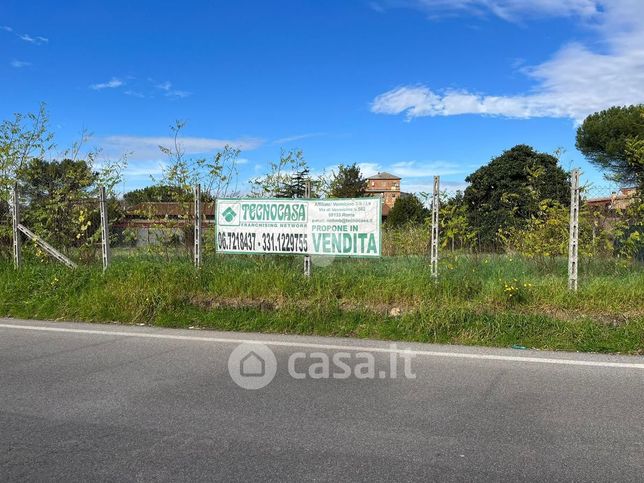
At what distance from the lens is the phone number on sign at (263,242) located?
29.2 ft

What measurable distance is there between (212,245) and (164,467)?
6.63 meters

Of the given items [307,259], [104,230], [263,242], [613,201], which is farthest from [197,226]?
[613,201]

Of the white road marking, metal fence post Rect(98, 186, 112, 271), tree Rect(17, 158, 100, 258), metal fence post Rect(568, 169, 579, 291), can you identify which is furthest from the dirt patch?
metal fence post Rect(568, 169, 579, 291)

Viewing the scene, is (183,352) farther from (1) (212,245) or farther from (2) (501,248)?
(2) (501,248)

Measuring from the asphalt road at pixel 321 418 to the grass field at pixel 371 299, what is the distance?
2.09 ft

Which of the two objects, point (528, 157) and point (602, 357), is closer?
point (602, 357)

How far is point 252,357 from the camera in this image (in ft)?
19.4

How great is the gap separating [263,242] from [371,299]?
93.3 inches

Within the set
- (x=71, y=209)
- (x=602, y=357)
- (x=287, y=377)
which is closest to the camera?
(x=287, y=377)

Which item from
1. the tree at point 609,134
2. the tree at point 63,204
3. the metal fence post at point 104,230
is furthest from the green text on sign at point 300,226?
the tree at point 609,134

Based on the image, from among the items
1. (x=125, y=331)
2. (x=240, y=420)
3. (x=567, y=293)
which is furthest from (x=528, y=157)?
(x=240, y=420)

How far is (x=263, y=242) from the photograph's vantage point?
361 inches

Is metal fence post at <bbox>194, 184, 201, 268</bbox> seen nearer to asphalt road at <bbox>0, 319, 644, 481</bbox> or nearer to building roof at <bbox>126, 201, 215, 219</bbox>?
building roof at <bbox>126, 201, 215, 219</bbox>

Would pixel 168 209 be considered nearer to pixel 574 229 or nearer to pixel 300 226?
pixel 300 226
